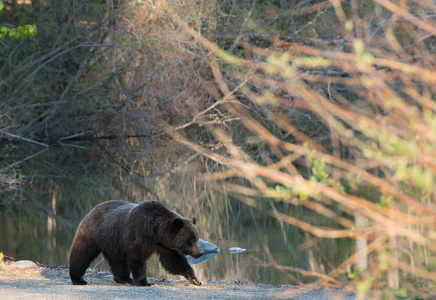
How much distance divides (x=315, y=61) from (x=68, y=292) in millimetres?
→ 4951

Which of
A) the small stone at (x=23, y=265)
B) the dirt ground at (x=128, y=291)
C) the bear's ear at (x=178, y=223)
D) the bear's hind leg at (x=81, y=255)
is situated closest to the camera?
the dirt ground at (x=128, y=291)

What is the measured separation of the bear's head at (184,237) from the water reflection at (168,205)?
291 centimetres

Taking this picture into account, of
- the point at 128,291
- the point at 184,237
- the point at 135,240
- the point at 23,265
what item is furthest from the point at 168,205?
the point at 128,291

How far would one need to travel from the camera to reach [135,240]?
27.4ft

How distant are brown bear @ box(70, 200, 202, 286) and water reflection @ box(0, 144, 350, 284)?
105 inches

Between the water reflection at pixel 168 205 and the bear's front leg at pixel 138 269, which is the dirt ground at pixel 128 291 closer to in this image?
the bear's front leg at pixel 138 269

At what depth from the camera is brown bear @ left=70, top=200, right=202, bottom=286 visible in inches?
327

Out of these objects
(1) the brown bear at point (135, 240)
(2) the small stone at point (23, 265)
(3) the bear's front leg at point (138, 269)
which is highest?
(1) the brown bear at point (135, 240)

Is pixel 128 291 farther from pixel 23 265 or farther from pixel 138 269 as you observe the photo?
pixel 23 265

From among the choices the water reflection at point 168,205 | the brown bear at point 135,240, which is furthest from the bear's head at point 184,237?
the water reflection at point 168,205

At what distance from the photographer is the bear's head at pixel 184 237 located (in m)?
8.27

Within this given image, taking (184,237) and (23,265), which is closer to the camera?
(184,237)

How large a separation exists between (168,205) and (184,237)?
8.98m

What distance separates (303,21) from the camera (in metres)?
32.2
